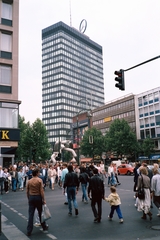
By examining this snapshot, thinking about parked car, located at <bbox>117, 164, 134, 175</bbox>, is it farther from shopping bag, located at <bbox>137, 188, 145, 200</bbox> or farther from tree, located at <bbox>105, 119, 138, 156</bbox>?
shopping bag, located at <bbox>137, 188, 145, 200</bbox>

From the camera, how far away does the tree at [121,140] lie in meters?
58.2

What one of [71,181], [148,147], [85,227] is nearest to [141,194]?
[85,227]

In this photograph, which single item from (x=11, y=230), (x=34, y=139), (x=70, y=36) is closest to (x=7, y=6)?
(x=11, y=230)

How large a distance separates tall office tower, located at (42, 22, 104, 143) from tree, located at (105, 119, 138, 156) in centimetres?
6493

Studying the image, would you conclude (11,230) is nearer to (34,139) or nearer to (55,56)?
(34,139)

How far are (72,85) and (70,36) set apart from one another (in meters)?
26.0

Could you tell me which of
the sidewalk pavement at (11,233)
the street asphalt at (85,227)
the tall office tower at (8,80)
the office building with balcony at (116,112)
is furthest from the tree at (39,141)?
the sidewalk pavement at (11,233)

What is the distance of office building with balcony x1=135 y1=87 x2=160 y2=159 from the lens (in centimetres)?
6444

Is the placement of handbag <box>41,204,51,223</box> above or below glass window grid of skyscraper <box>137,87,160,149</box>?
below

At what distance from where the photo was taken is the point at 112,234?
22.7ft

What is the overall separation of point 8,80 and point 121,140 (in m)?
36.3

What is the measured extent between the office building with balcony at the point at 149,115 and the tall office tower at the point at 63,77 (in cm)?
5611

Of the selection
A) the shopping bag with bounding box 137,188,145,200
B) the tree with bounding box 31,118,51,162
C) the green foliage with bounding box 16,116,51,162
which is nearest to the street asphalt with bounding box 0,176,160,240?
the shopping bag with bounding box 137,188,145,200

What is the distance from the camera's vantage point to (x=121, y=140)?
2304 inches
